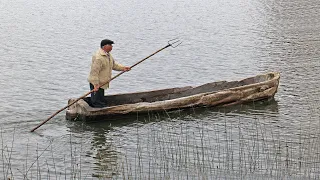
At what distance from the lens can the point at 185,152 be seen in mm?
11891

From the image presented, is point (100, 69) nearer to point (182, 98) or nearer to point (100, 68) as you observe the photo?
point (100, 68)

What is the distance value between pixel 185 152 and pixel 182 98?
2839 millimetres

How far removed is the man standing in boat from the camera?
13703 millimetres

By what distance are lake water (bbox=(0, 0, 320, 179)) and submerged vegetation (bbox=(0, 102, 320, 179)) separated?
0.02 m

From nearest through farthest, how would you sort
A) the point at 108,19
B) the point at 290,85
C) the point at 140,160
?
the point at 140,160
the point at 290,85
the point at 108,19

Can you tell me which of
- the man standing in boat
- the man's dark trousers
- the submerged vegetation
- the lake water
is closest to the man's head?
the man standing in boat

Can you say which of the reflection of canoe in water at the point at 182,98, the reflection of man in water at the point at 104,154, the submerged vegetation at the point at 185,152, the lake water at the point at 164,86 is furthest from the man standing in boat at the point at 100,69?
the submerged vegetation at the point at 185,152

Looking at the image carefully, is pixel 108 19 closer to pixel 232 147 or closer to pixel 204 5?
pixel 204 5

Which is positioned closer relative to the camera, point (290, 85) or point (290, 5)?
→ point (290, 85)

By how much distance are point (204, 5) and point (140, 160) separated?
2923cm

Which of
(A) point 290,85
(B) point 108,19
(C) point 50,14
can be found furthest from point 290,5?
(A) point 290,85

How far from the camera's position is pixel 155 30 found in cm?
3003

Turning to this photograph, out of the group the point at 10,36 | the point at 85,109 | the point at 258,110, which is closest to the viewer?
the point at 85,109

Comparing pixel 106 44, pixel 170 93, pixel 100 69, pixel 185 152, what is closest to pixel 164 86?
pixel 170 93
